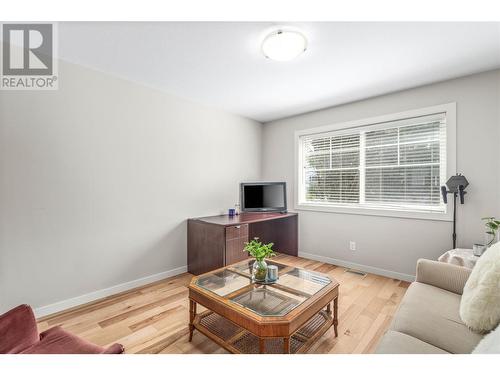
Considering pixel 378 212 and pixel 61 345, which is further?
pixel 378 212

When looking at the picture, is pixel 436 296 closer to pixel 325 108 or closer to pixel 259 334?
pixel 259 334

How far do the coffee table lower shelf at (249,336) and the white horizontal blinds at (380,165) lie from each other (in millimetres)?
1922

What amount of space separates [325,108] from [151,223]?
294 cm

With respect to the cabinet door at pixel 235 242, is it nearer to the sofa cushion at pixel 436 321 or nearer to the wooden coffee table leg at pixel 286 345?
the wooden coffee table leg at pixel 286 345

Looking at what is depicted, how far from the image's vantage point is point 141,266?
279 centimetres

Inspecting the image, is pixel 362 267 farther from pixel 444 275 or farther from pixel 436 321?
pixel 436 321

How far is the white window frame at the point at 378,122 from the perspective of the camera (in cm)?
261

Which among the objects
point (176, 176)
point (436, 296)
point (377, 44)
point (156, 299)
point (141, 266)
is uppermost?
point (377, 44)

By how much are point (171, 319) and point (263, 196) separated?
216cm

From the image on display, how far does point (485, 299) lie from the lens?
117 centimetres

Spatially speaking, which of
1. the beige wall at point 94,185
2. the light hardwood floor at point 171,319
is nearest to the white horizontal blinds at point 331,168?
the light hardwood floor at point 171,319

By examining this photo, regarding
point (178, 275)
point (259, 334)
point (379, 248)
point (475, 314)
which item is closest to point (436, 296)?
point (475, 314)

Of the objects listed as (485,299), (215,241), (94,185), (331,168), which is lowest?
(215,241)

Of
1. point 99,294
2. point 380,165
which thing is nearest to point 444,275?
point 380,165
